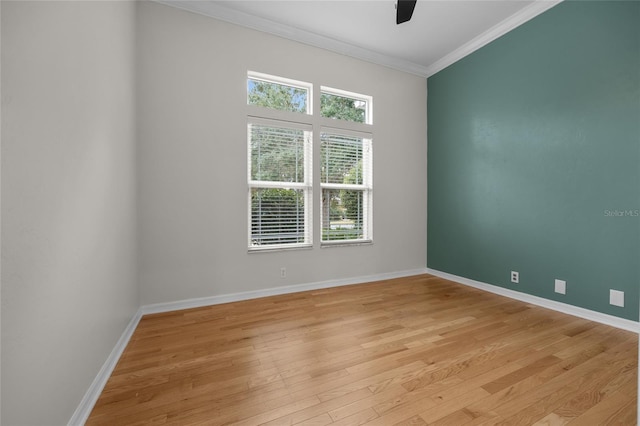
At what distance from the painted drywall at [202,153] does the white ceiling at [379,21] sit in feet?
0.50

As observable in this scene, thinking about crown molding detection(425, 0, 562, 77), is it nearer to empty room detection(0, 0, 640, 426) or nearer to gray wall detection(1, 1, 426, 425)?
empty room detection(0, 0, 640, 426)

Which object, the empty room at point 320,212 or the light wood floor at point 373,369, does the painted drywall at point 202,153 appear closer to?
the empty room at point 320,212

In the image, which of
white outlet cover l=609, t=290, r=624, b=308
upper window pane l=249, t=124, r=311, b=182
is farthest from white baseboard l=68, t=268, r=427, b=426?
white outlet cover l=609, t=290, r=624, b=308

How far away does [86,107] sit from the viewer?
1.50m

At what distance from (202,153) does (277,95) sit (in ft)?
3.98

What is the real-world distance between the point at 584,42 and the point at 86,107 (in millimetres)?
4169

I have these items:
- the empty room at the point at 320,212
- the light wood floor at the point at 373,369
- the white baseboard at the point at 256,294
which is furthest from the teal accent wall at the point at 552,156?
the white baseboard at the point at 256,294

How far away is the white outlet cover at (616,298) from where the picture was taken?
2.45 metres

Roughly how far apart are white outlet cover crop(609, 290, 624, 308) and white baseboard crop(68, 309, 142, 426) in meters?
4.01

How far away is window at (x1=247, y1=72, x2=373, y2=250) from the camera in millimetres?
3344

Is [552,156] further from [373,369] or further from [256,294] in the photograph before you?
Answer: [256,294]

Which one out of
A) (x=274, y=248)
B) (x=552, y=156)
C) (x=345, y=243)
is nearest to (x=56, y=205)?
(x=274, y=248)

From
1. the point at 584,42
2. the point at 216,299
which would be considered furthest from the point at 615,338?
the point at 216,299

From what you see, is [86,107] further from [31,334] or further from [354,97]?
[354,97]
